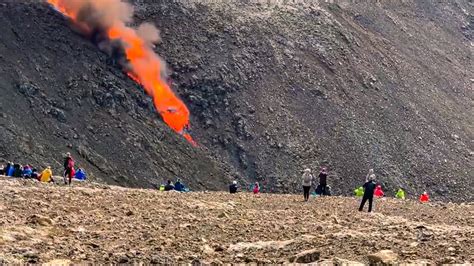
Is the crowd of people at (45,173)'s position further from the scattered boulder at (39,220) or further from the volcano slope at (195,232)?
the scattered boulder at (39,220)

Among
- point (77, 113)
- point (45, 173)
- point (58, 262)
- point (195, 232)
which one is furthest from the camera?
point (77, 113)

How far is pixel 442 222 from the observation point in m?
20.2

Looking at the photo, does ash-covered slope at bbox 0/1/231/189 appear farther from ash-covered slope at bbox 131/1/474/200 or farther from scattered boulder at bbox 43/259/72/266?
scattered boulder at bbox 43/259/72/266

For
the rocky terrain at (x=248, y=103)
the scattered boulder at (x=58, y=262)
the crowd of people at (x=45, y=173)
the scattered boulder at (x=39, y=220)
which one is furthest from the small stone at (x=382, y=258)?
the rocky terrain at (x=248, y=103)

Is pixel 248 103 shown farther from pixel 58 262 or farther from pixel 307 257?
pixel 58 262

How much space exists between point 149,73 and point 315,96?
48.9 ft

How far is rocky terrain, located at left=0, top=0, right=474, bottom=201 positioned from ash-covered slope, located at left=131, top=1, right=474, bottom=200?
13cm

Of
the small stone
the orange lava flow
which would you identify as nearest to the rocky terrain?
the orange lava flow

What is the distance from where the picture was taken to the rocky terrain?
156ft

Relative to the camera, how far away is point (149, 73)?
5719cm

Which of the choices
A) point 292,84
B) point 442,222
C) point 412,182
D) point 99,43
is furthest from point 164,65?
point 442,222

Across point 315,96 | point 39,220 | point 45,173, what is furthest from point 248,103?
point 39,220

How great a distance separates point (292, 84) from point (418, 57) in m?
20.9

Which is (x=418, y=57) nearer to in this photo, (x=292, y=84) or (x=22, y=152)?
(x=292, y=84)
